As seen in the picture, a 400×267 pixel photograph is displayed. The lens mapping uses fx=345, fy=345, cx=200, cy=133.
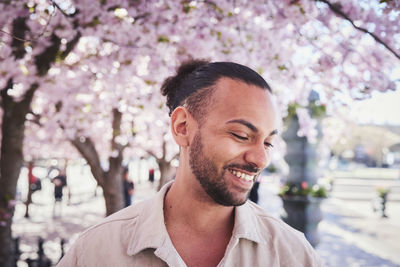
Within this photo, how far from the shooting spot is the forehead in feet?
5.64

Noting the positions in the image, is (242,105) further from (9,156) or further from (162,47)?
(9,156)

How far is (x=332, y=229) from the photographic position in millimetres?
12562

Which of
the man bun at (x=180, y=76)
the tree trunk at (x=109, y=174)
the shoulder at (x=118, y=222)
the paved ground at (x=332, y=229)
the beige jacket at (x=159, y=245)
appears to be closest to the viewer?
the beige jacket at (x=159, y=245)

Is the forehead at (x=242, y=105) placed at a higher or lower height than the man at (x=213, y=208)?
higher

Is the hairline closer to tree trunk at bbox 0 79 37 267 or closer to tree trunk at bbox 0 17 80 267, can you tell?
tree trunk at bbox 0 17 80 267

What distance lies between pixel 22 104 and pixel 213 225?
3.89 metres

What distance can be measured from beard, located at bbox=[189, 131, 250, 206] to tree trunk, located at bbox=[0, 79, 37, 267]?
3793 millimetres

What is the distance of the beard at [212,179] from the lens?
1.71m

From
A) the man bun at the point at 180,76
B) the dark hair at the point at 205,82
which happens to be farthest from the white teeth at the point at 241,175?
the man bun at the point at 180,76

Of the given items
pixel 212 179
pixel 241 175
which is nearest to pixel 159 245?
pixel 212 179

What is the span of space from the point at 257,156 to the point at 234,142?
0.14 metres

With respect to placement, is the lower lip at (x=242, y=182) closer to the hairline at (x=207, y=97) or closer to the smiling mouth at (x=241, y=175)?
the smiling mouth at (x=241, y=175)

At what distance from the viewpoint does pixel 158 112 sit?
6.42m

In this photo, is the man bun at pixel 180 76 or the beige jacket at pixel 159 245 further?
the man bun at pixel 180 76
